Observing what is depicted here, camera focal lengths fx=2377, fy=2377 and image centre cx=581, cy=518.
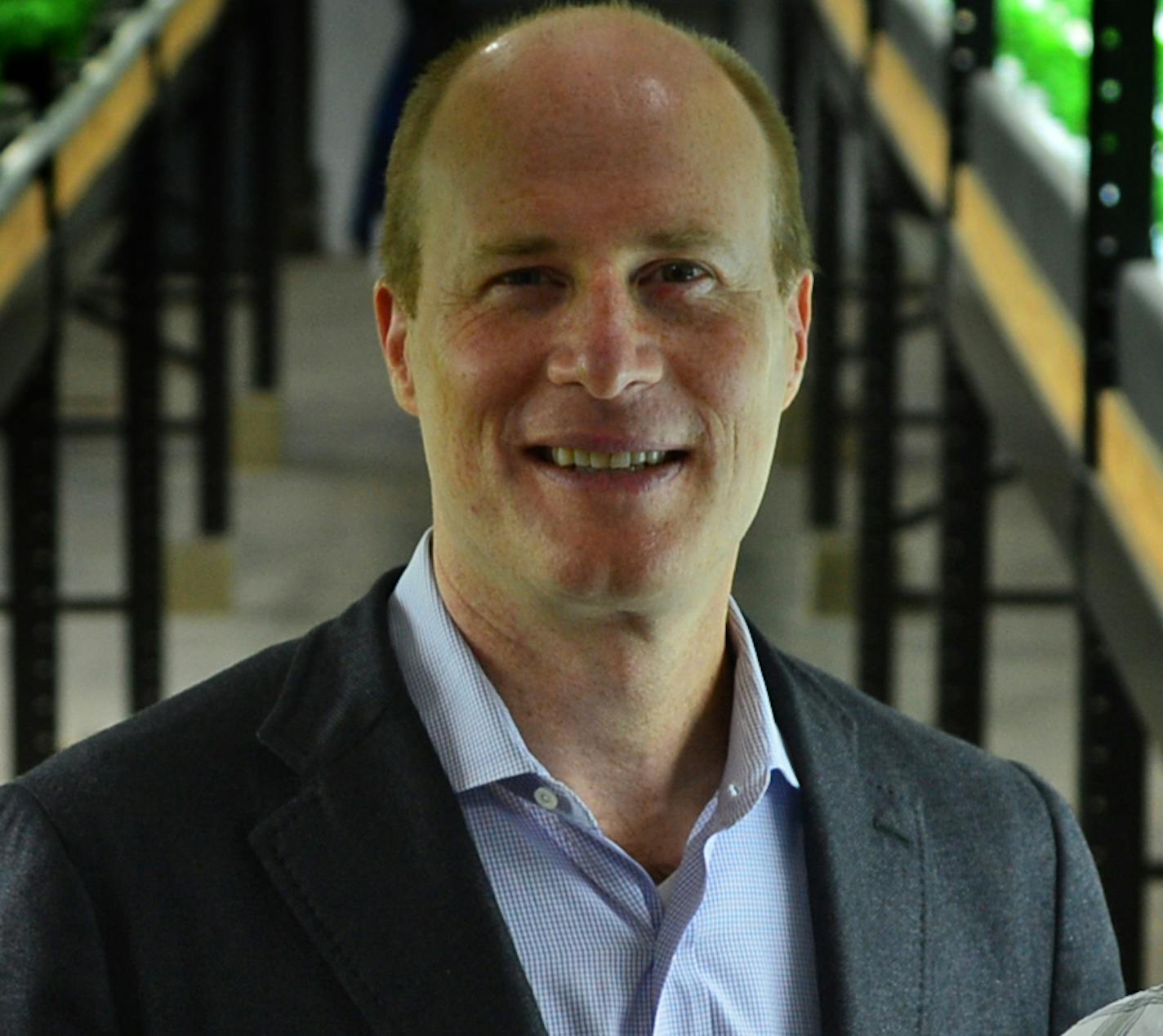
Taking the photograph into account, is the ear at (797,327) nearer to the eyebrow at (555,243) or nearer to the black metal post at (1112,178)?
the eyebrow at (555,243)

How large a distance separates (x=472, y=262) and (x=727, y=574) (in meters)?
0.27

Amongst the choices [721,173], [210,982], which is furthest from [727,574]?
[210,982]

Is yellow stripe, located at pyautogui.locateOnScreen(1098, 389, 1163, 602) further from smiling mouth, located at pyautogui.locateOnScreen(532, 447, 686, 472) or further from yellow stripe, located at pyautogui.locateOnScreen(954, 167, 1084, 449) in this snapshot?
smiling mouth, located at pyautogui.locateOnScreen(532, 447, 686, 472)

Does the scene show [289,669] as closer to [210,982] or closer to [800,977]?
[210,982]

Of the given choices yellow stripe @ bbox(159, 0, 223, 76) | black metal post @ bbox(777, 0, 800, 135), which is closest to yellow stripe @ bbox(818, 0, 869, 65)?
yellow stripe @ bbox(159, 0, 223, 76)

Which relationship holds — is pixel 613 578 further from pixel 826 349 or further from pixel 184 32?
pixel 826 349

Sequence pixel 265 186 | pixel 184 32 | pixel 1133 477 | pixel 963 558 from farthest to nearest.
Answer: pixel 265 186 → pixel 184 32 → pixel 963 558 → pixel 1133 477

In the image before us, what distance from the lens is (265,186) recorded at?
1204cm

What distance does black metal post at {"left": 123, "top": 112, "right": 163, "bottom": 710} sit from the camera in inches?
307

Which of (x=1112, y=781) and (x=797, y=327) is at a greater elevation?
(x=797, y=327)

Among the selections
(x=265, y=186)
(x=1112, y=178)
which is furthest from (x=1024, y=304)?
(x=265, y=186)

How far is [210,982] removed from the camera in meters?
1.40

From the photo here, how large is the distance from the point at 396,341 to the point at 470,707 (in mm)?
282

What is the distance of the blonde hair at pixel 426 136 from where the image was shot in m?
1.58
